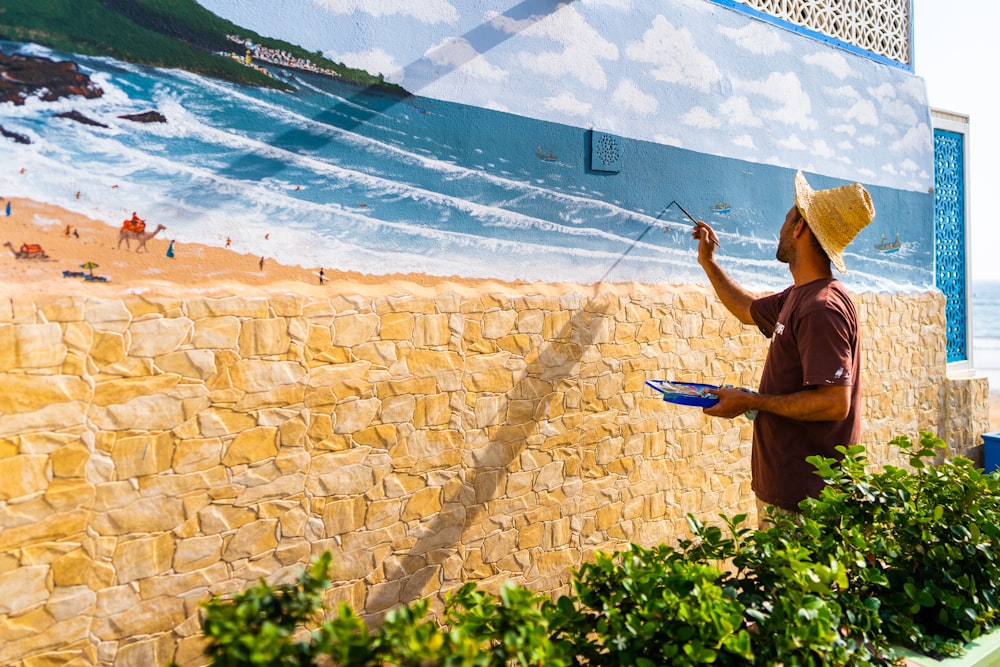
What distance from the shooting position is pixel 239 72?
10.4 ft

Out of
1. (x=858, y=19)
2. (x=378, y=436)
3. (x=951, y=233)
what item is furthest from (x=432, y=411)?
(x=951, y=233)

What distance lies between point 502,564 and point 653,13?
3622 mm

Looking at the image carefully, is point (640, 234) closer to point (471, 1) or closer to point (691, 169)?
point (691, 169)

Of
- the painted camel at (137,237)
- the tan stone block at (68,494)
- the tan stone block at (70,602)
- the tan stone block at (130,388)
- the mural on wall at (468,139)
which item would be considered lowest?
the tan stone block at (70,602)

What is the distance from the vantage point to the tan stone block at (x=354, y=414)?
3.42 m

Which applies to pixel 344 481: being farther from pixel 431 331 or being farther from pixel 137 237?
pixel 137 237

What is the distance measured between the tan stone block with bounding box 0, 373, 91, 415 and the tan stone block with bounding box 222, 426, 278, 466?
0.60 meters

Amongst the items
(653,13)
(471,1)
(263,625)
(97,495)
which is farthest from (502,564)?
(653,13)

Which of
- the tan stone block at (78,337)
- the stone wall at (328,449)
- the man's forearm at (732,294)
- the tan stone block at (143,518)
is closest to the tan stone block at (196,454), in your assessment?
the stone wall at (328,449)

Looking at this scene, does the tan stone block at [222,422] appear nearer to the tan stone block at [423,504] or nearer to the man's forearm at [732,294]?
the tan stone block at [423,504]

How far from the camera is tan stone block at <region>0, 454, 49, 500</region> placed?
2572 mm

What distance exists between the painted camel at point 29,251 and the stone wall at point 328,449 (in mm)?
190

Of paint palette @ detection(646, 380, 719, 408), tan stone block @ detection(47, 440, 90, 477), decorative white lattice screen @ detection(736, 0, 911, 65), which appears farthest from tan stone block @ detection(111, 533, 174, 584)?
decorative white lattice screen @ detection(736, 0, 911, 65)

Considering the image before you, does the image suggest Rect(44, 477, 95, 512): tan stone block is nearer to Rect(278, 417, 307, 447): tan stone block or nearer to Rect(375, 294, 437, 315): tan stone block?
Rect(278, 417, 307, 447): tan stone block
